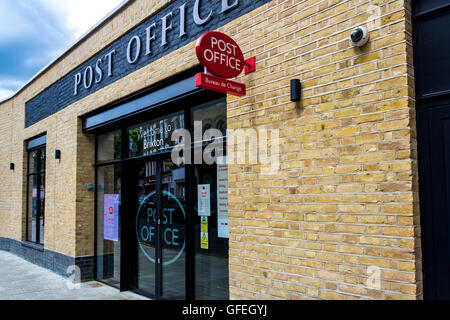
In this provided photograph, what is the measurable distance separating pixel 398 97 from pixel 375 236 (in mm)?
1110

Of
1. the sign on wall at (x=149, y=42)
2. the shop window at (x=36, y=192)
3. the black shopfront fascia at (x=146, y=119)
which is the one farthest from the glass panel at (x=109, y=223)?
the shop window at (x=36, y=192)

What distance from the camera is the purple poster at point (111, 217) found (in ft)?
24.2

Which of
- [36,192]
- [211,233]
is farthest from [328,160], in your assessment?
[36,192]

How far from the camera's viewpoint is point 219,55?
388 centimetres

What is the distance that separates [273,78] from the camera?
400 cm

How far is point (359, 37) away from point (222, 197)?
102 inches

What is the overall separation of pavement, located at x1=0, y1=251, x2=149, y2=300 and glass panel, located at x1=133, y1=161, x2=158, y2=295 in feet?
1.02

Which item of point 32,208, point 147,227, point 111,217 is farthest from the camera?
point 32,208

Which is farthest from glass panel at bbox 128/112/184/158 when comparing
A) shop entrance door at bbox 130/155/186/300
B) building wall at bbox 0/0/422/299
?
building wall at bbox 0/0/422/299

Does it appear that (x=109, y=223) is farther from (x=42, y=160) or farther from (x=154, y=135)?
(x=42, y=160)

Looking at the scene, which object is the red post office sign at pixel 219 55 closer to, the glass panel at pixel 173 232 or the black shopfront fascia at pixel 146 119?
the black shopfront fascia at pixel 146 119
